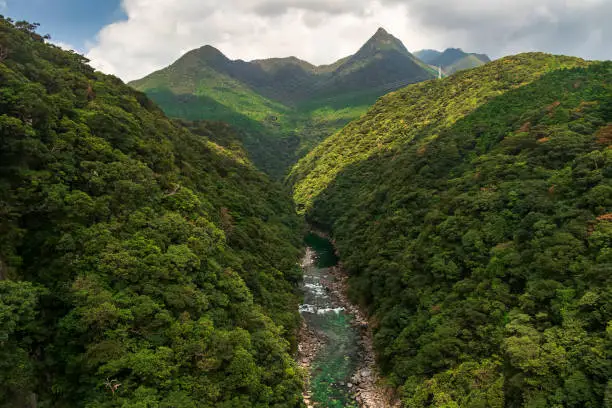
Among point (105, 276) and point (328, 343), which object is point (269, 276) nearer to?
point (328, 343)

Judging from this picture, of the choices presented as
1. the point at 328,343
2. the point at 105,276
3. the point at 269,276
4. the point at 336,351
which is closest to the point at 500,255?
the point at 336,351

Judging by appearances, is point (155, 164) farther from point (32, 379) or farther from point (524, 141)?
point (524, 141)

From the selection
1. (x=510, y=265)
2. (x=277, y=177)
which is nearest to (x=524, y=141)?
(x=510, y=265)

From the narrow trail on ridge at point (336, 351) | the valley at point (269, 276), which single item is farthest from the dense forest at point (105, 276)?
the narrow trail on ridge at point (336, 351)

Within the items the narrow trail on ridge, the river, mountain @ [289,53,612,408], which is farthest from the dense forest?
mountain @ [289,53,612,408]

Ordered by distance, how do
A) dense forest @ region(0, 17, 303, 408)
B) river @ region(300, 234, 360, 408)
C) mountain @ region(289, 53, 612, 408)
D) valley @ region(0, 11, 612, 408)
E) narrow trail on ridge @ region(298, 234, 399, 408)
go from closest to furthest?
dense forest @ region(0, 17, 303, 408) → valley @ region(0, 11, 612, 408) → mountain @ region(289, 53, 612, 408) → narrow trail on ridge @ region(298, 234, 399, 408) → river @ region(300, 234, 360, 408)

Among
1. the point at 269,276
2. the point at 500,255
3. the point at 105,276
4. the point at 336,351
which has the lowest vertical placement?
the point at 336,351

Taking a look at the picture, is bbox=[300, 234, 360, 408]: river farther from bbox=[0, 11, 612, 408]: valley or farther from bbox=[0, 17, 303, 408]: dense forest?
bbox=[0, 17, 303, 408]: dense forest
